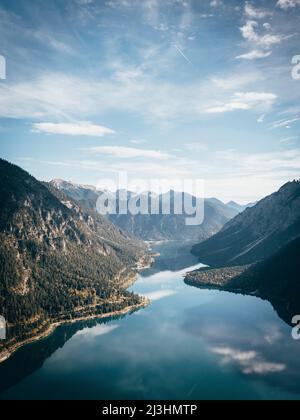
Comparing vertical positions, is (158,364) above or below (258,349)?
above

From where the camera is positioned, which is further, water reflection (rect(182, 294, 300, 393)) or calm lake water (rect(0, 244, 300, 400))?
water reflection (rect(182, 294, 300, 393))

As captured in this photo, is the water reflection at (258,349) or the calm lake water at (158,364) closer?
the calm lake water at (158,364)

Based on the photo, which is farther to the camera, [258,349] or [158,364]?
[258,349]
